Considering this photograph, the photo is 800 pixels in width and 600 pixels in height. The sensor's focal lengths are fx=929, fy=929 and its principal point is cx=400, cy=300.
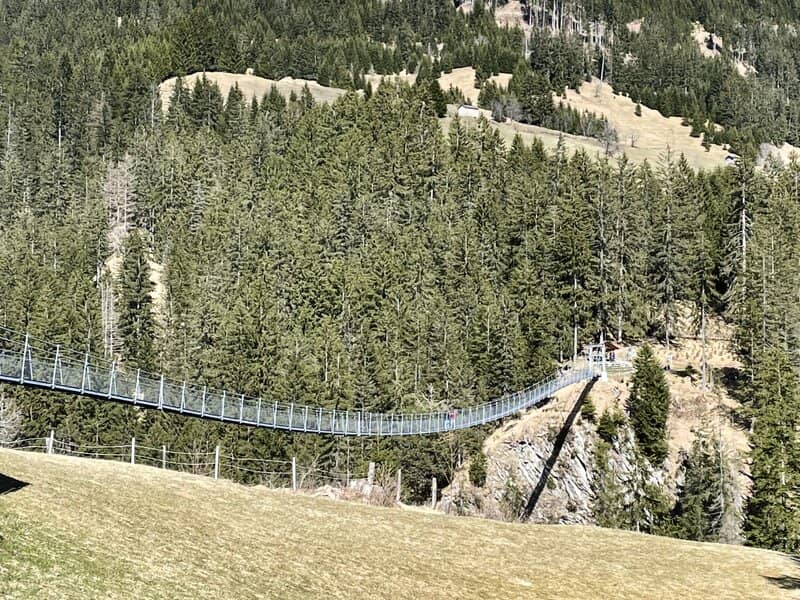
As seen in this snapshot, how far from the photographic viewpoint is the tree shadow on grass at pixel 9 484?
1710 cm

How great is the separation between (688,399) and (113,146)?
276ft

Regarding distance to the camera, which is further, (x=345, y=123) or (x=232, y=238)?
(x=345, y=123)

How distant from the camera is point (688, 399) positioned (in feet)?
189

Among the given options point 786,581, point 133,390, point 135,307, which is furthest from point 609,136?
point 786,581

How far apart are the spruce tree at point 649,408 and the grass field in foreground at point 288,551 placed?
2826 centimetres

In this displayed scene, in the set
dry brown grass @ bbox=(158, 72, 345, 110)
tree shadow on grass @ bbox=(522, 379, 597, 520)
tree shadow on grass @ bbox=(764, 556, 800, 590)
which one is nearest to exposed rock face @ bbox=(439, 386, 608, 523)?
tree shadow on grass @ bbox=(522, 379, 597, 520)

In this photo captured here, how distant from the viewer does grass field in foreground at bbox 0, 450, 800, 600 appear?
13.4 meters

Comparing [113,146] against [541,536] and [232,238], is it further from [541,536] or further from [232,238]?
[541,536]

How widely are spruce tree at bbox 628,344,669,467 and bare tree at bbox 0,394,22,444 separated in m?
37.5

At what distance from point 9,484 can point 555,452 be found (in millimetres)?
42658

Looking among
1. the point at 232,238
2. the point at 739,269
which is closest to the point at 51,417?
the point at 232,238

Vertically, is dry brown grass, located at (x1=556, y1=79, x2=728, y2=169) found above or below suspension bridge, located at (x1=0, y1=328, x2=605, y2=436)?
above

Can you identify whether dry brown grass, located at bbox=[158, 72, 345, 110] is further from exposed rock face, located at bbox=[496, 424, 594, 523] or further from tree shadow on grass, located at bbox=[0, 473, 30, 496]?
tree shadow on grass, located at bbox=[0, 473, 30, 496]

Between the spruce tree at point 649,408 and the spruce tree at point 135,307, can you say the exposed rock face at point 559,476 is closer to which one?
the spruce tree at point 649,408
